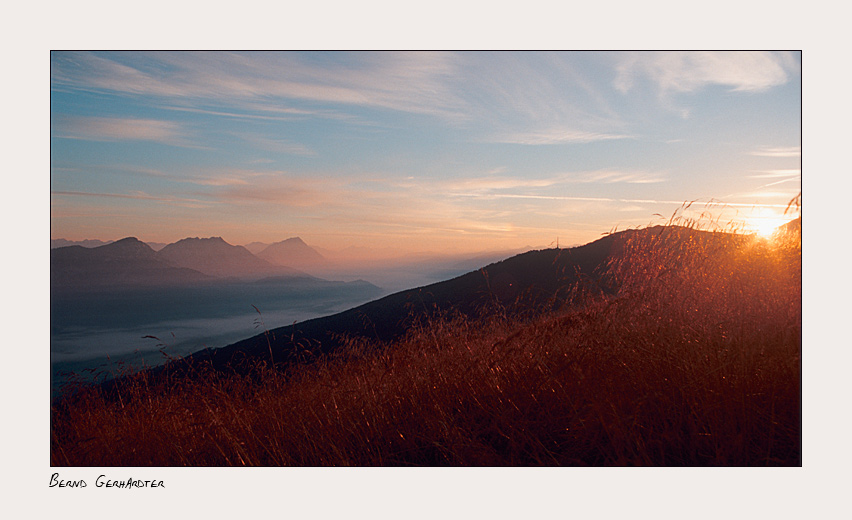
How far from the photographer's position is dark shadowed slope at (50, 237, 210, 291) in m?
2.93

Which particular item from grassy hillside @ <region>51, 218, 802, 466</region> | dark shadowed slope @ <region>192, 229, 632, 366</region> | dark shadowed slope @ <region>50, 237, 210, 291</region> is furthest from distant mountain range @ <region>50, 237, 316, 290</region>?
grassy hillside @ <region>51, 218, 802, 466</region>

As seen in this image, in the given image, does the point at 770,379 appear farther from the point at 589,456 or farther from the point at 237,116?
the point at 237,116

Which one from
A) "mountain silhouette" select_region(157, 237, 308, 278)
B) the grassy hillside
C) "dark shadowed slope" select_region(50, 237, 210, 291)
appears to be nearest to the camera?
the grassy hillside

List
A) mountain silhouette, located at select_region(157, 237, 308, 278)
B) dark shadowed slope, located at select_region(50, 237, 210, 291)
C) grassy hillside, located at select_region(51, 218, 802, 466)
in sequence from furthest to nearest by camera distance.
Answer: mountain silhouette, located at select_region(157, 237, 308, 278)
dark shadowed slope, located at select_region(50, 237, 210, 291)
grassy hillside, located at select_region(51, 218, 802, 466)

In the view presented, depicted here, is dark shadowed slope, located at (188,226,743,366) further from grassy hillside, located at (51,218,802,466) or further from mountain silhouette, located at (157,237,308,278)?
mountain silhouette, located at (157,237,308,278)

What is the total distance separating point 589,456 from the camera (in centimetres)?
222

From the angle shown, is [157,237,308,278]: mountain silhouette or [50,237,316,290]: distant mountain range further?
[157,237,308,278]: mountain silhouette

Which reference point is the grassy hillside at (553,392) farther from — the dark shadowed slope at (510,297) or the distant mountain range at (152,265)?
the distant mountain range at (152,265)

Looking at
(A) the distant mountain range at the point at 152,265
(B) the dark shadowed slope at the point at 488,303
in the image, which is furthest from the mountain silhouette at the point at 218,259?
(B) the dark shadowed slope at the point at 488,303

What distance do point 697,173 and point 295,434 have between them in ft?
9.33

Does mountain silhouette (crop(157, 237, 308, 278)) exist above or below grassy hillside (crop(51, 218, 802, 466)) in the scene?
above

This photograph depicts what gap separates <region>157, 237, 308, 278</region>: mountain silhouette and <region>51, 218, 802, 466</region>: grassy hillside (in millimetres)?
733

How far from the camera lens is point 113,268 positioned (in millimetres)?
3174

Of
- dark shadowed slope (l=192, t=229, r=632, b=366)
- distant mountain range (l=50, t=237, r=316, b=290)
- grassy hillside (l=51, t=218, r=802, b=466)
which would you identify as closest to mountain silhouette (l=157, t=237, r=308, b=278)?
distant mountain range (l=50, t=237, r=316, b=290)
